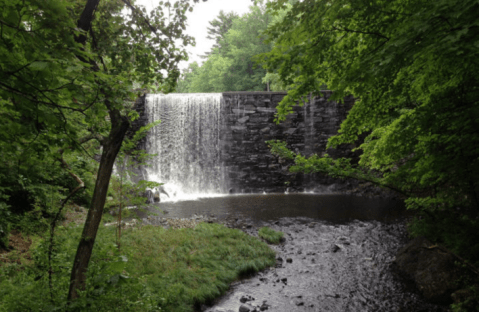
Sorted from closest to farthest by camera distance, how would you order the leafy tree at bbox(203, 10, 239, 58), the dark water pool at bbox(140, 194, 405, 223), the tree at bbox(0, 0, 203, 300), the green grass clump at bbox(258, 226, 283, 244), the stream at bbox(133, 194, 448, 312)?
the tree at bbox(0, 0, 203, 300), the stream at bbox(133, 194, 448, 312), the green grass clump at bbox(258, 226, 283, 244), the dark water pool at bbox(140, 194, 405, 223), the leafy tree at bbox(203, 10, 239, 58)

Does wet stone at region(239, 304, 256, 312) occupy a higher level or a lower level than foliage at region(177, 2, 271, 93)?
lower

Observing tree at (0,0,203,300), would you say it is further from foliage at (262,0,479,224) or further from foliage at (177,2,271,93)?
foliage at (177,2,271,93)

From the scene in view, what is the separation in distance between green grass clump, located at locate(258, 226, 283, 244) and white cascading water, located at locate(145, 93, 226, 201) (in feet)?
29.9

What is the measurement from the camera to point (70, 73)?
6.26 ft

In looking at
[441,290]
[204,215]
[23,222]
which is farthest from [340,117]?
[23,222]

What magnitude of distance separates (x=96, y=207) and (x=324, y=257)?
19.9ft

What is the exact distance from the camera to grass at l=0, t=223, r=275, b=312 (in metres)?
2.84

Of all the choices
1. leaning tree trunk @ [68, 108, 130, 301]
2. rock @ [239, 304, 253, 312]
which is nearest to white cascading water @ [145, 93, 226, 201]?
rock @ [239, 304, 253, 312]

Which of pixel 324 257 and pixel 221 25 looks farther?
pixel 221 25

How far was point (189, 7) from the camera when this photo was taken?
149 inches

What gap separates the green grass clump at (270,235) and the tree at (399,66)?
4.56 m

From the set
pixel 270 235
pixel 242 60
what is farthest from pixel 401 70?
pixel 242 60

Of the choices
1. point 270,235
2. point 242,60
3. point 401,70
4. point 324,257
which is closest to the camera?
point 401,70

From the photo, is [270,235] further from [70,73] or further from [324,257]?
[70,73]
